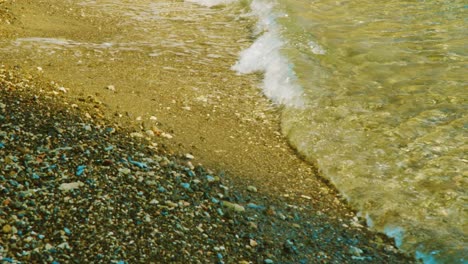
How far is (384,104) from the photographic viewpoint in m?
7.56

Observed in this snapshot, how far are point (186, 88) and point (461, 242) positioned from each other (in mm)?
4418

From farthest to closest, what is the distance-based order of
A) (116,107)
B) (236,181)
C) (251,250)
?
(116,107), (236,181), (251,250)

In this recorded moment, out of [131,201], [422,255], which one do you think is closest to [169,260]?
[131,201]

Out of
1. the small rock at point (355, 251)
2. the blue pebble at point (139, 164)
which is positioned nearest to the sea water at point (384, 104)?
the small rock at point (355, 251)

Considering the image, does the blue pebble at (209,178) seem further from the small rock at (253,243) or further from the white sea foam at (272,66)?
the white sea foam at (272,66)

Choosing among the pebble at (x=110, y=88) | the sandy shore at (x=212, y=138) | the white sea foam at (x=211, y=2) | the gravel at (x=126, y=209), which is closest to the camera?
the gravel at (x=126, y=209)

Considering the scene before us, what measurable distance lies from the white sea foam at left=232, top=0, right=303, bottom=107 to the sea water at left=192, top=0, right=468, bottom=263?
0.02 m

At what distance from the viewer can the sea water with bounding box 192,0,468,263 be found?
5.39 m

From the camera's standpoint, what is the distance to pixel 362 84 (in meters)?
8.30

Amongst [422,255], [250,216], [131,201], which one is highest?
[131,201]

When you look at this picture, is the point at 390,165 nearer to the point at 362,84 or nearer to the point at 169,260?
the point at 362,84

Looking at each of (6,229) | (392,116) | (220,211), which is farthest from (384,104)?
(6,229)

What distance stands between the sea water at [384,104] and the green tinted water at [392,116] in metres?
0.01

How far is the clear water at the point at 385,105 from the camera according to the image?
5.39 metres
